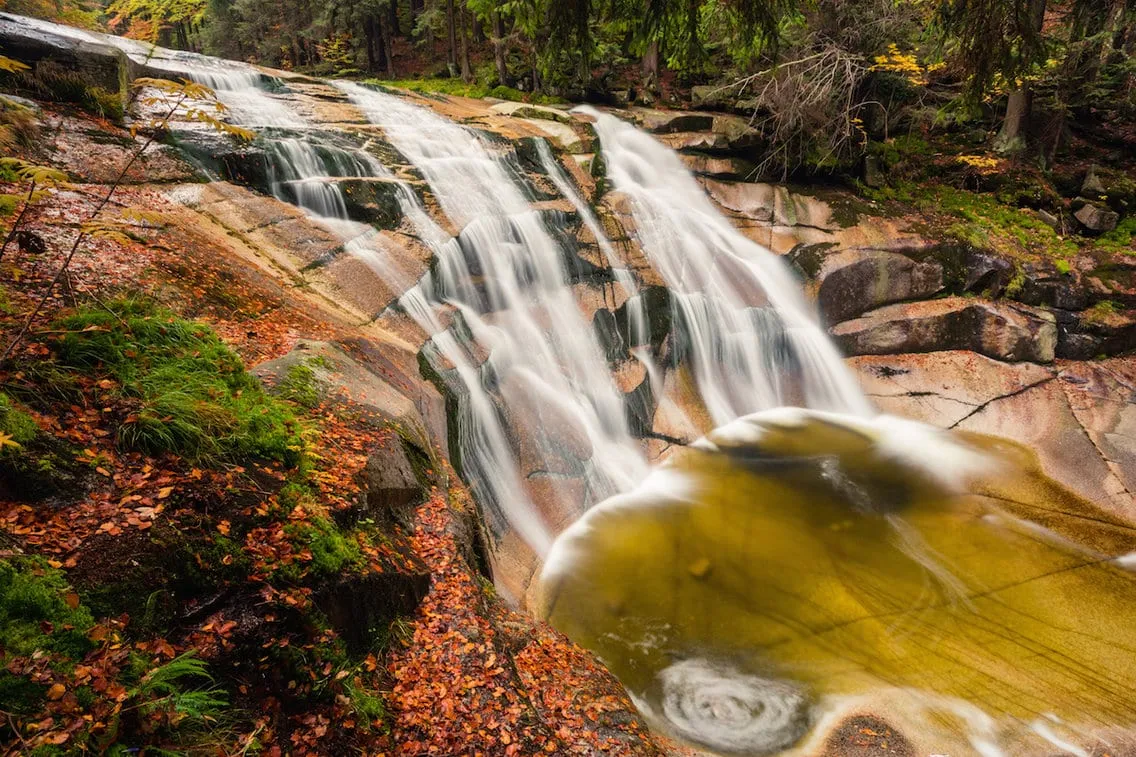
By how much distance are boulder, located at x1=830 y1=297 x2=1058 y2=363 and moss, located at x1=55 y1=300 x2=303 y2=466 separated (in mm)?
12548

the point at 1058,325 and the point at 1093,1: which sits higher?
the point at 1093,1

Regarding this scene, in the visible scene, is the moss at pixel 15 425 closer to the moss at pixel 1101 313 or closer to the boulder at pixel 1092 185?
the moss at pixel 1101 313

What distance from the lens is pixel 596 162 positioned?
48.3 feet

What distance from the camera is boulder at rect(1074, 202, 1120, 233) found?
42.7ft

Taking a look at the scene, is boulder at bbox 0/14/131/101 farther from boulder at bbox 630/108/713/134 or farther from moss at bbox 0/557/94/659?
boulder at bbox 630/108/713/134

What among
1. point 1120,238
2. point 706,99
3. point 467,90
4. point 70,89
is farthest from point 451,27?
point 1120,238

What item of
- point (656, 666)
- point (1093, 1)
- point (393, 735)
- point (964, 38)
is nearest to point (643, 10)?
point (964, 38)

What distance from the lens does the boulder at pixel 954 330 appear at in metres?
11.9

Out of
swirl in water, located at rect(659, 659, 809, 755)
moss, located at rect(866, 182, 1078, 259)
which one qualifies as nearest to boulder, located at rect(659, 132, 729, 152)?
moss, located at rect(866, 182, 1078, 259)

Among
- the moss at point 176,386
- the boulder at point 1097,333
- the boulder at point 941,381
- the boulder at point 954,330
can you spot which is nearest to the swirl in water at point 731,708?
the moss at point 176,386

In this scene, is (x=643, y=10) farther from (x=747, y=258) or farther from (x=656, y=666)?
(x=747, y=258)

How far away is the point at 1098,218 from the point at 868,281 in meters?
5.69

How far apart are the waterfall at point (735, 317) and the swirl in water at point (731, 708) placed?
20.5 ft

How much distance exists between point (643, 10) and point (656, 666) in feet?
22.8
